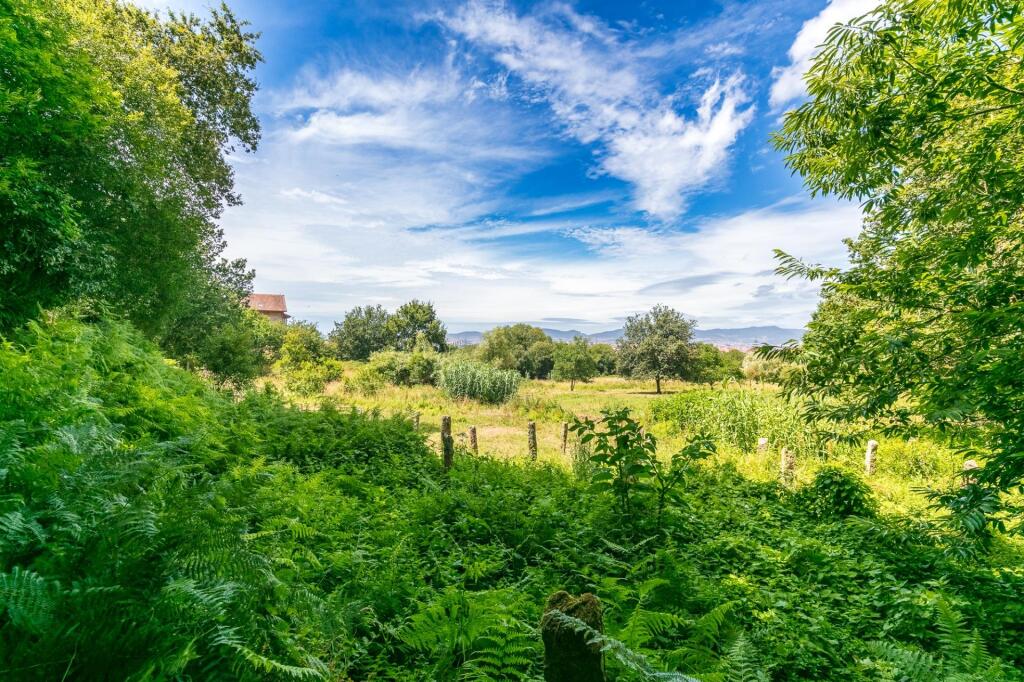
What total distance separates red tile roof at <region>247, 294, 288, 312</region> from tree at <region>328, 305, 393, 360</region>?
74.5ft

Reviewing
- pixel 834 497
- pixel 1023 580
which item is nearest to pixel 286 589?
pixel 1023 580

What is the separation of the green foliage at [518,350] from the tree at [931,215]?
47.0 m

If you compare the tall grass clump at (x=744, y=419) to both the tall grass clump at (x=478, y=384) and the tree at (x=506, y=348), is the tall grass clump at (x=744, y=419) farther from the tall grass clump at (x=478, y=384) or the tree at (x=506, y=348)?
the tree at (x=506, y=348)

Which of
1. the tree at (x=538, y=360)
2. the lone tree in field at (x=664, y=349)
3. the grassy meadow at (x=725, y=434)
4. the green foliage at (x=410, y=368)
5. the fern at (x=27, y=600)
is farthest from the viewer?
the tree at (x=538, y=360)

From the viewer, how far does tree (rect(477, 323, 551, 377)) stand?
52562mm

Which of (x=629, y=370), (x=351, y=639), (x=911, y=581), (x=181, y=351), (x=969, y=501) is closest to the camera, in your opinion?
(x=351, y=639)

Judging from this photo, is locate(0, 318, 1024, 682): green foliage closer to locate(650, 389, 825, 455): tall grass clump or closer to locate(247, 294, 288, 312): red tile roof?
locate(650, 389, 825, 455): tall grass clump

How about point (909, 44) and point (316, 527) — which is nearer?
point (909, 44)

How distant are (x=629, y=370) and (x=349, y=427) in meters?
39.6

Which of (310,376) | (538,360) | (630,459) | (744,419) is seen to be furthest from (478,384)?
(538,360)

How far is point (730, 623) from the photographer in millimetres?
3576

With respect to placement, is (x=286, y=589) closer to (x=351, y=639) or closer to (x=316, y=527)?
(x=351, y=639)

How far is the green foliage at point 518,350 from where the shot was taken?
174ft

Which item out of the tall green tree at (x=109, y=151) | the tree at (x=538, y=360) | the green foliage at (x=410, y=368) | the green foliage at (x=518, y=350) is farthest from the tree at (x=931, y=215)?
the tree at (x=538, y=360)
